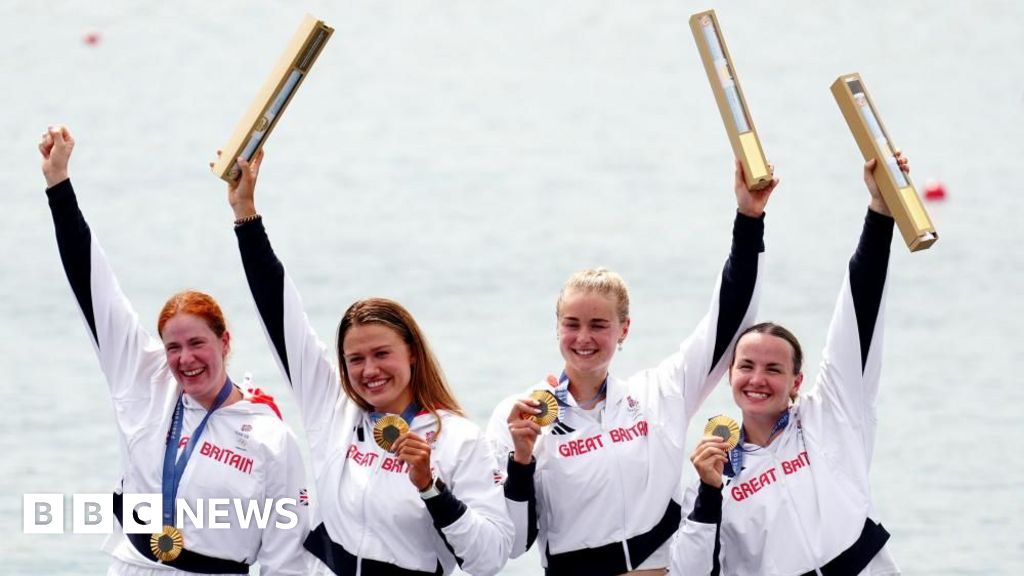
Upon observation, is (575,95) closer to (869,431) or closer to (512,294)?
(512,294)

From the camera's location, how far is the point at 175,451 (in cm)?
549

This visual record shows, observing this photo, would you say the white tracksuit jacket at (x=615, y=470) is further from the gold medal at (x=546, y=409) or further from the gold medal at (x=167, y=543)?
the gold medal at (x=167, y=543)

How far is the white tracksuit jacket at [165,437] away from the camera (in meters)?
5.44

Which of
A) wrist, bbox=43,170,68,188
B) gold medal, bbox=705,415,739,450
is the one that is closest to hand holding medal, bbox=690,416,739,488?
gold medal, bbox=705,415,739,450

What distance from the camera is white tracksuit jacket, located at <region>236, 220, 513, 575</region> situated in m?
5.18

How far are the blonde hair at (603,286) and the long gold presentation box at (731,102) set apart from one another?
0.48 meters

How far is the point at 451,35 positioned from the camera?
76.4ft

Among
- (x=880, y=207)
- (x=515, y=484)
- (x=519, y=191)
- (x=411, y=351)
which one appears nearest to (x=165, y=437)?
(x=411, y=351)

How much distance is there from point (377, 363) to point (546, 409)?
1.62ft

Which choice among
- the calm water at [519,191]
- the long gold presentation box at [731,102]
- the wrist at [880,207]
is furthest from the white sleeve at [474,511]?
the calm water at [519,191]

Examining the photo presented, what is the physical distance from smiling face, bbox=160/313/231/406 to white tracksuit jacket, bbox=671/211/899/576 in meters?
1.42

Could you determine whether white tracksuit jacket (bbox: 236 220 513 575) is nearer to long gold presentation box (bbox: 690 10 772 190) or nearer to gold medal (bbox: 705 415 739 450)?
gold medal (bbox: 705 415 739 450)

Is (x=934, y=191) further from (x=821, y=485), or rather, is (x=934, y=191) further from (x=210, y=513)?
(x=210, y=513)

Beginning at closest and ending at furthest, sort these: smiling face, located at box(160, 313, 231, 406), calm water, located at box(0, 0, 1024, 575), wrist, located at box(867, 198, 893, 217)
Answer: wrist, located at box(867, 198, 893, 217)
smiling face, located at box(160, 313, 231, 406)
calm water, located at box(0, 0, 1024, 575)
